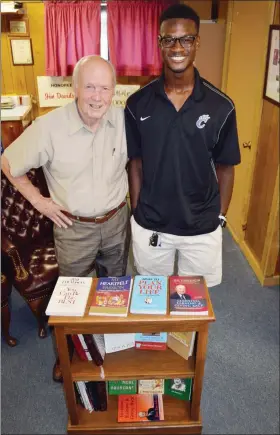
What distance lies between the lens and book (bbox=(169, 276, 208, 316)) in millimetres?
1521

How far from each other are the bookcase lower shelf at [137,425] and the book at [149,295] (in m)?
0.70

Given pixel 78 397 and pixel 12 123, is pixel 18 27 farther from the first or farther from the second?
pixel 78 397

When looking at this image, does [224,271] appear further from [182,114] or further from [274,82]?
[182,114]

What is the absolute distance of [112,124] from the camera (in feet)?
5.58

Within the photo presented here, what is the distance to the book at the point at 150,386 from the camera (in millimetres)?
1847

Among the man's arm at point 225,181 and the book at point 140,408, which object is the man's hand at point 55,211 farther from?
the book at point 140,408

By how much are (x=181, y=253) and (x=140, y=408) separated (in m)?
0.81

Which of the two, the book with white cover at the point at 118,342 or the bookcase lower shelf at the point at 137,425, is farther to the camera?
the bookcase lower shelf at the point at 137,425

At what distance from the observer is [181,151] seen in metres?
1.58

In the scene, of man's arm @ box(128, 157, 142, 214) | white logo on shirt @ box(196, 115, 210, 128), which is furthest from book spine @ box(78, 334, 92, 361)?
white logo on shirt @ box(196, 115, 210, 128)

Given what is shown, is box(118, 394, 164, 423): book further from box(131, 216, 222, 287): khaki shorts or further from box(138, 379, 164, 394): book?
box(131, 216, 222, 287): khaki shorts

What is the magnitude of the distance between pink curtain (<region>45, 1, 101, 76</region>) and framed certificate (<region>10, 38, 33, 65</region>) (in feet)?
1.04

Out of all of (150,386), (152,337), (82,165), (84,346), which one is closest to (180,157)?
(82,165)

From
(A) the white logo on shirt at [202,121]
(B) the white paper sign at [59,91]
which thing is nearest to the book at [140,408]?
(A) the white logo on shirt at [202,121]
